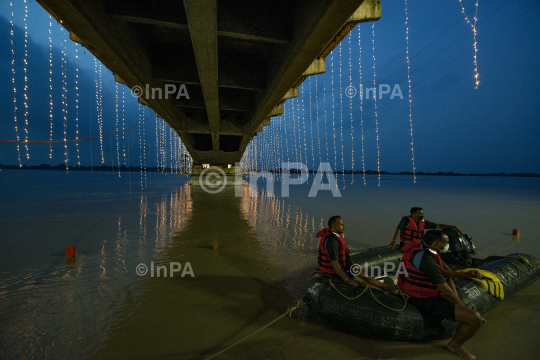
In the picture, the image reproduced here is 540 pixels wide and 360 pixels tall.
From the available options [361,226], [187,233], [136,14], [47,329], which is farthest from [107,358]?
[361,226]

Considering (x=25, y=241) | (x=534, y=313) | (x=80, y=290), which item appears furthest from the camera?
(x=25, y=241)

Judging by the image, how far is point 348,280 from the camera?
11.2ft

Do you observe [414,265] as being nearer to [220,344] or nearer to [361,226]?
[220,344]

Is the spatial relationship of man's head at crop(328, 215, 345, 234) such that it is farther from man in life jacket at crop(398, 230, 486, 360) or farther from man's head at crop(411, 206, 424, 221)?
man's head at crop(411, 206, 424, 221)

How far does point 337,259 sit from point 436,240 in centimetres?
129

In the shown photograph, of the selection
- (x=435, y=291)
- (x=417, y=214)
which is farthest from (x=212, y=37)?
(x=435, y=291)

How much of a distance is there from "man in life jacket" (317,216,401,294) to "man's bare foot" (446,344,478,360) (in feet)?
2.69

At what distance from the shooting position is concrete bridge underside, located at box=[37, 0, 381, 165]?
5387mm

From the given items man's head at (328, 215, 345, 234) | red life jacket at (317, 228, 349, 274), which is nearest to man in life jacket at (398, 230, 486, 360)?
red life jacket at (317, 228, 349, 274)

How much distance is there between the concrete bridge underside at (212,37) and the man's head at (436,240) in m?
4.36

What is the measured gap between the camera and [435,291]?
3031 millimetres

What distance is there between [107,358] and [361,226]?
939 cm

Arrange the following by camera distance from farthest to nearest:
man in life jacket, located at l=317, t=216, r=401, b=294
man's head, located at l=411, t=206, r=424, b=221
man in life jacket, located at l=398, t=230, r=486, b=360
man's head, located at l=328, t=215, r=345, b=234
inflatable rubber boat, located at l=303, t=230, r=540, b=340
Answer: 1. man's head, located at l=411, t=206, r=424, b=221
2. man's head, located at l=328, t=215, r=345, b=234
3. man in life jacket, located at l=317, t=216, r=401, b=294
4. inflatable rubber boat, located at l=303, t=230, r=540, b=340
5. man in life jacket, located at l=398, t=230, r=486, b=360

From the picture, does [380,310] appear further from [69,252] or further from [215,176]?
[215,176]
